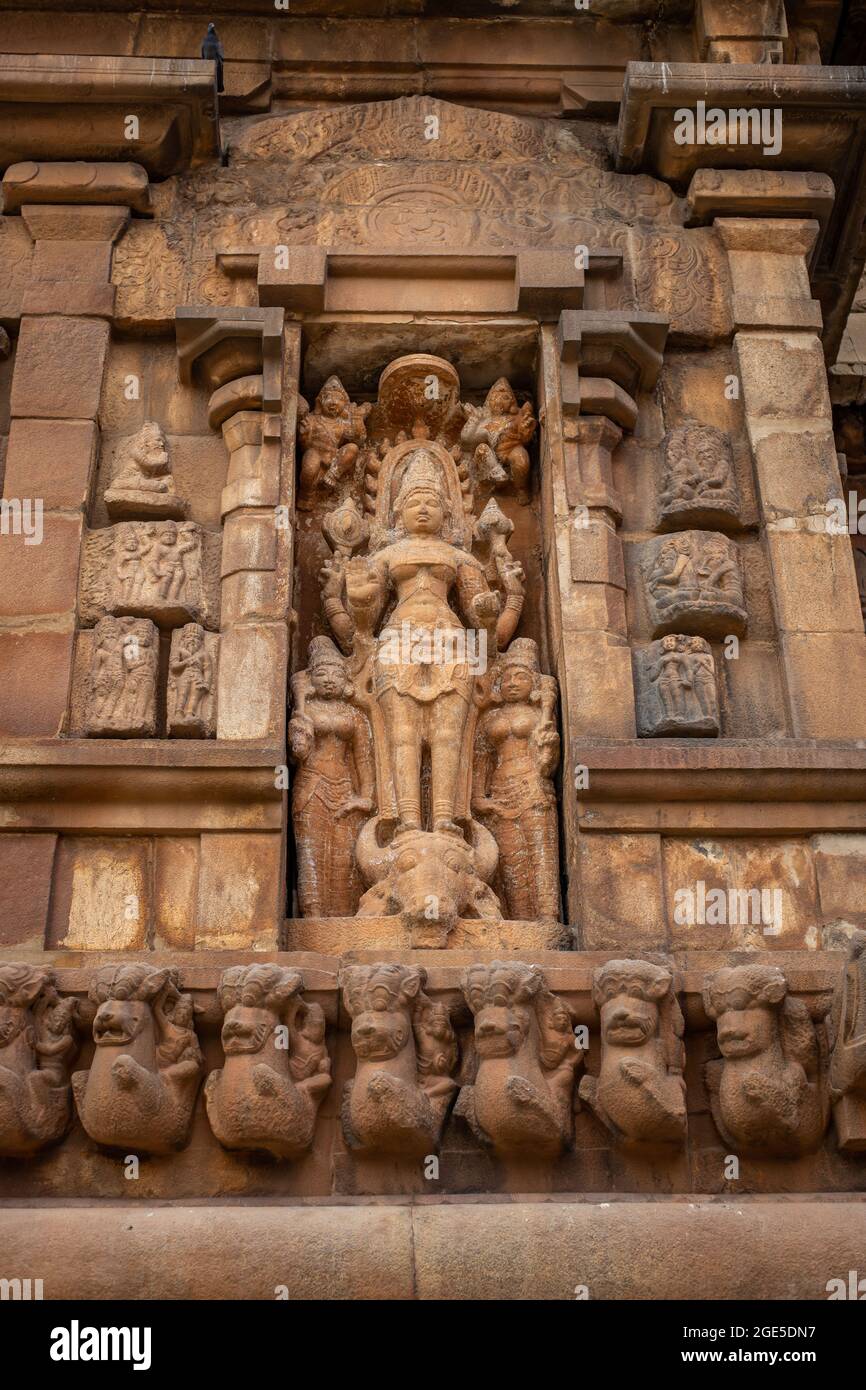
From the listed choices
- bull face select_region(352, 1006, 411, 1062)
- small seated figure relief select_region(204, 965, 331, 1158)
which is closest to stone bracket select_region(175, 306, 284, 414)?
small seated figure relief select_region(204, 965, 331, 1158)

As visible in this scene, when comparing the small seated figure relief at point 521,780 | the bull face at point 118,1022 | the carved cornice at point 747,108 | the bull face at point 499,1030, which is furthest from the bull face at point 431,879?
the carved cornice at point 747,108

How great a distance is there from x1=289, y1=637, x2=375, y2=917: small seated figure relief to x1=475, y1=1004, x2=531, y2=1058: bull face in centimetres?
125

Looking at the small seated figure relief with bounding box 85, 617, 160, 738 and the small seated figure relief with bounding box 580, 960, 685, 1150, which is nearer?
the small seated figure relief with bounding box 580, 960, 685, 1150

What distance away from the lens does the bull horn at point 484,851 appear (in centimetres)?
727

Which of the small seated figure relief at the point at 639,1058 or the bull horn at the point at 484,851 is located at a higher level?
the bull horn at the point at 484,851

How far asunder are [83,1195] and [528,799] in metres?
2.60

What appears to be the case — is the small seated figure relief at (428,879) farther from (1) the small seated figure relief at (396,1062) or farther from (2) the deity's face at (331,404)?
(2) the deity's face at (331,404)

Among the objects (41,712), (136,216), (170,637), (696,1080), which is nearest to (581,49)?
(136,216)

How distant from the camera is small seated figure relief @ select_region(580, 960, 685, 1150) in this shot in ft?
19.8

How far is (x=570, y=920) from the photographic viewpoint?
23.5ft

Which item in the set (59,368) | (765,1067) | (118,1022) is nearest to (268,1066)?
(118,1022)

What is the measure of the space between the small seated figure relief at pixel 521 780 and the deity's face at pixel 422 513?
2.38 feet

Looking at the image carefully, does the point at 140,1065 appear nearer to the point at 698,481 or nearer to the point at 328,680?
the point at 328,680

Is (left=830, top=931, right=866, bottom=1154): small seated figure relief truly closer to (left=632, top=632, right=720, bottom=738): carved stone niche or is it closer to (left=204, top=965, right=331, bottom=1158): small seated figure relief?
(left=632, top=632, right=720, bottom=738): carved stone niche
